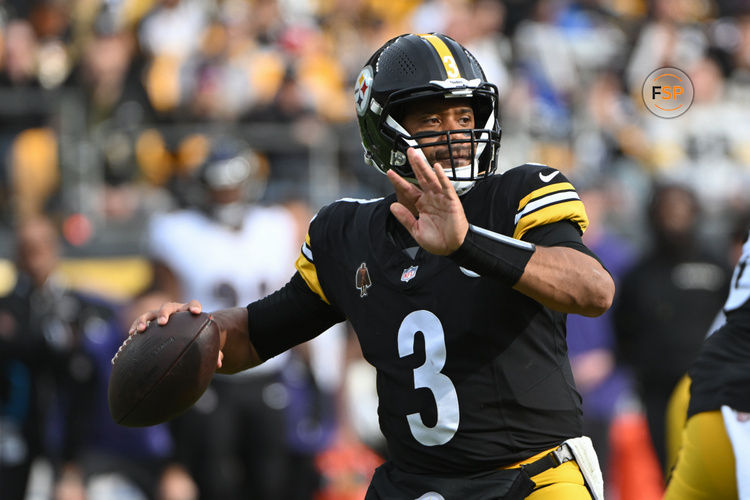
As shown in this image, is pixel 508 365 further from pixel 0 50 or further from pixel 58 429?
pixel 0 50

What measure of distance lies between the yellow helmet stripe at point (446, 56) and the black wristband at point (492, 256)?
0.54m

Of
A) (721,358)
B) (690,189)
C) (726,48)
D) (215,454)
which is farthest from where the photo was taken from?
(726,48)

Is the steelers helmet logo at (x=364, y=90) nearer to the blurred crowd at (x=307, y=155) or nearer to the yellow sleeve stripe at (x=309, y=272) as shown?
the yellow sleeve stripe at (x=309, y=272)

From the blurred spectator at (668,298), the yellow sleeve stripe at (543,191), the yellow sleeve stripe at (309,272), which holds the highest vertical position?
the yellow sleeve stripe at (543,191)

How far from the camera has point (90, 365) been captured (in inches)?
269

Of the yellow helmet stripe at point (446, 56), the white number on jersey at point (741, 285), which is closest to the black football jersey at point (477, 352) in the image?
the yellow helmet stripe at point (446, 56)

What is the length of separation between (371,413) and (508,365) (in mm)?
5281

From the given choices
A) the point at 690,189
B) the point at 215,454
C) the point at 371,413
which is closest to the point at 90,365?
the point at 215,454

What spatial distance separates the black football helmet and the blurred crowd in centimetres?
366

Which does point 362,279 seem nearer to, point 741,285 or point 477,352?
point 477,352

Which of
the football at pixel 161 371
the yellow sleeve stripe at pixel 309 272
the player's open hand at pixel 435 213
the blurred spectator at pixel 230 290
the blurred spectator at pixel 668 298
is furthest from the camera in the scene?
the blurred spectator at pixel 668 298

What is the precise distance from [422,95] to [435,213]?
45cm

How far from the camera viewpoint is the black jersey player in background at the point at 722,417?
318 centimetres

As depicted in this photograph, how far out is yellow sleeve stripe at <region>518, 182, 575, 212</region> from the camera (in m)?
2.91
